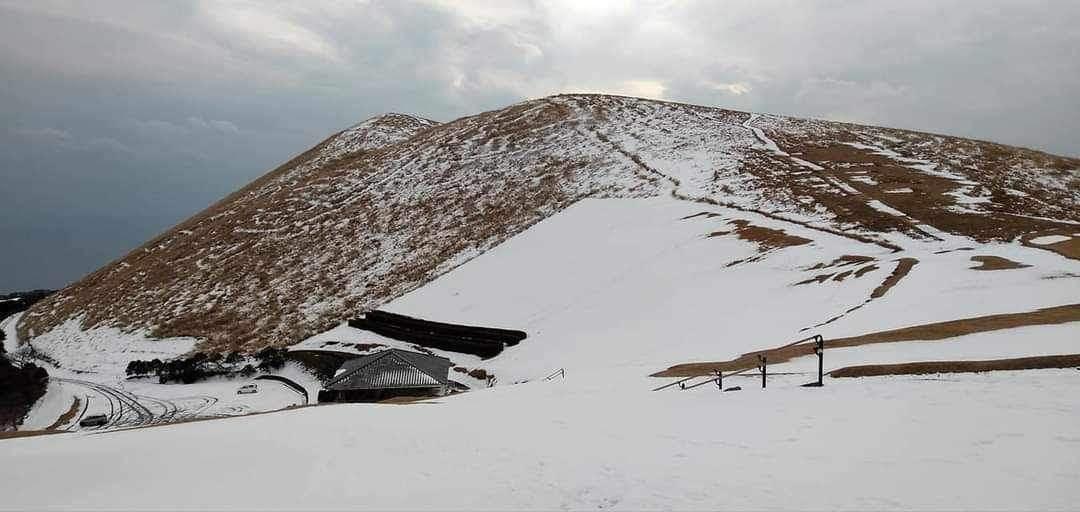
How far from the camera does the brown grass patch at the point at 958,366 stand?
12742 mm

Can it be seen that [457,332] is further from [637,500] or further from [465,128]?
[465,128]

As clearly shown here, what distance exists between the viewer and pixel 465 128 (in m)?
91.3

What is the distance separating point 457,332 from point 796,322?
77.3 ft

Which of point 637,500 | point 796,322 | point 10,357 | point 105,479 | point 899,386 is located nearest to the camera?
point 637,500

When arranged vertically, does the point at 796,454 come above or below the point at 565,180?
below

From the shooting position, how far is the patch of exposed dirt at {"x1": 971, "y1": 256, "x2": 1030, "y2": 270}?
80.4 feet

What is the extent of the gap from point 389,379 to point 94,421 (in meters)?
17.3

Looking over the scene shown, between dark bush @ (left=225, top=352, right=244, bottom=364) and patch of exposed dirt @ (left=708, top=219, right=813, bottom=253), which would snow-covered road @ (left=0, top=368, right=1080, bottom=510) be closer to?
patch of exposed dirt @ (left=708, top=219, right=813, bottom=253)

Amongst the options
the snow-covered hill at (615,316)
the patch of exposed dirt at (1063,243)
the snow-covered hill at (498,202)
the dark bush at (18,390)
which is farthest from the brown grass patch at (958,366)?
the dark bush at (18,390)

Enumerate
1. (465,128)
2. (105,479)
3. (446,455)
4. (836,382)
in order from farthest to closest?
(465,128), (836,382), (446,455), (105,479)

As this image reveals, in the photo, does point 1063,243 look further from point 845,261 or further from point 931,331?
point 931,331

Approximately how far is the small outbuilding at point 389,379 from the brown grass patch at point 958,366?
22.0 m

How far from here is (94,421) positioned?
112ft

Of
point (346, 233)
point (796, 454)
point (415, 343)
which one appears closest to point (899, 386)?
point (796, 454)
